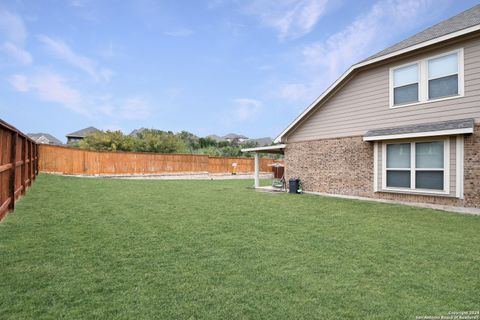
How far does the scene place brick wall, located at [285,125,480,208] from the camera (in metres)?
7.59

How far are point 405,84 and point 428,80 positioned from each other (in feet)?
2.27

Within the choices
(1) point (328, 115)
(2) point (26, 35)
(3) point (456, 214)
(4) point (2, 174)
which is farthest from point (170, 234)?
(2) point (26, 35)

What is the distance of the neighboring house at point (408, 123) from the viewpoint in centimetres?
773

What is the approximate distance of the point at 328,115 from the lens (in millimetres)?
11758

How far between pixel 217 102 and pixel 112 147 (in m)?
17.7

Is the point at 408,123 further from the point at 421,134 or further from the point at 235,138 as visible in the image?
the point at 235,138

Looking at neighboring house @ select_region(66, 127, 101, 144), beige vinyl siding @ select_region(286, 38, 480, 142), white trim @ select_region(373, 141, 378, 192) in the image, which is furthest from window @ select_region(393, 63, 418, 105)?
neighboring house @ select_region(66, 127, 101, 144)

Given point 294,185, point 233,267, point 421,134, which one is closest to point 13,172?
point 233,267

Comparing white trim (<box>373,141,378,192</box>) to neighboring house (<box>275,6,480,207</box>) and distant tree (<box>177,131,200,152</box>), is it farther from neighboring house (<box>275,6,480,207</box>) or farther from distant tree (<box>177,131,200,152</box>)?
distant tree (<box>177,131,200,152</box>)

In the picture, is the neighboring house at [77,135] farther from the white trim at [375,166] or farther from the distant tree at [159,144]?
the white trim at [375,166]

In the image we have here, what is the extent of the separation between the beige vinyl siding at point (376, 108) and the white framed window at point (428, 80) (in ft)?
0.47

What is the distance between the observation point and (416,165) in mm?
8797

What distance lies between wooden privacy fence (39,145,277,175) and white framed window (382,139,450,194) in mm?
19824

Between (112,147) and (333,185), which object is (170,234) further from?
(112,147)
